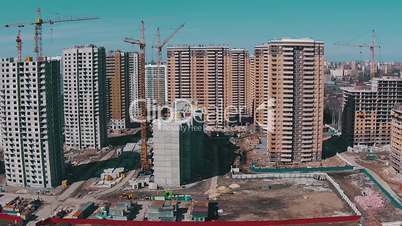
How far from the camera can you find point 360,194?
66.5 m

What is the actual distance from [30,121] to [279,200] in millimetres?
38337

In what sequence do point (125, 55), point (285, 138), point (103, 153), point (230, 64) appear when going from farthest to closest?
point (125, 55) < point (230, 64) < point (103, 153) < point (285, 138)

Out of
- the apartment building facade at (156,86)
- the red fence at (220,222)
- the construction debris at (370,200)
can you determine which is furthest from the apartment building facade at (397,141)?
the apartment building facade at (156,86)

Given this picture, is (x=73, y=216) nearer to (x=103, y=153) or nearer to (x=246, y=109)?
(x=103, y=153)

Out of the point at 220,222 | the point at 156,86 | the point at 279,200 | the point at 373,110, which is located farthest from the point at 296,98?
the point at 156,86

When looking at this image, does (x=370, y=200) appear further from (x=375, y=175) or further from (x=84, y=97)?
(x=84, y=97)

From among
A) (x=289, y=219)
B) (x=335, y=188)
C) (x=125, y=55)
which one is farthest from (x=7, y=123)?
(x=125, y=55)

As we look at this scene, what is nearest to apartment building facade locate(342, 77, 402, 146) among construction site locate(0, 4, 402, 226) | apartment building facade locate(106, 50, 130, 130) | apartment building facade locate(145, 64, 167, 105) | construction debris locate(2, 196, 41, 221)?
construction site locate(0, 4, 402, 226)

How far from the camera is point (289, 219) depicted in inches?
2269

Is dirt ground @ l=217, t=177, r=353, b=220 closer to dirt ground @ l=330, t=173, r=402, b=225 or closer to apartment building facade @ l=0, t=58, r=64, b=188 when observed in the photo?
dirt ground @ l=330, t=173, r=402, b=225

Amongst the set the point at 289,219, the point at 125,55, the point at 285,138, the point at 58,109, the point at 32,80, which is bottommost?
the point at 289,219

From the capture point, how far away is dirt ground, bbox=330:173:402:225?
57.0m

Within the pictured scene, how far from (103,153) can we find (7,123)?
28187 millimetres

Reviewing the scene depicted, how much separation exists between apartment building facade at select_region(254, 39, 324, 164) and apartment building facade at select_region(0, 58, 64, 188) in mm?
37351
